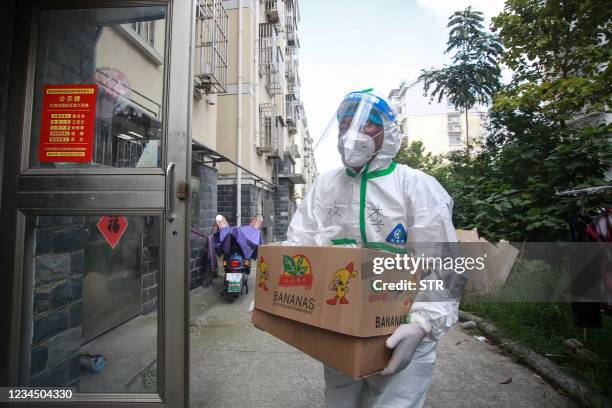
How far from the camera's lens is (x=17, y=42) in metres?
1.64

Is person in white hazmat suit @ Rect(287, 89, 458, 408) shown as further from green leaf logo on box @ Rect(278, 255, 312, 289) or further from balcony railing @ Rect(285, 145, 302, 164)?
balcony railing @ Rect(285, 145, 302, 164)

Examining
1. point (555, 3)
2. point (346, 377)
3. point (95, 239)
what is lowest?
point (346, 377)

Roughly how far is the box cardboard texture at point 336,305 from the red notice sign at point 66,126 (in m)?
1.18

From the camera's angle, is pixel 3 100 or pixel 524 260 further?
pixel 524 260

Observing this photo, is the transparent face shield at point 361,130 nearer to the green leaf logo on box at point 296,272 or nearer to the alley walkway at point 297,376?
the green leaf logo on box at point 296,272

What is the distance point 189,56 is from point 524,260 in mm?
4294

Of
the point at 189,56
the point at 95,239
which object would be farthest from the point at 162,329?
the point at 189,56

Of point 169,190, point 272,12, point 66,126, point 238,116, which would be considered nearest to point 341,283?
point 169,190

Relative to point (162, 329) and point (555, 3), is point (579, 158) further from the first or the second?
point (162, 329)

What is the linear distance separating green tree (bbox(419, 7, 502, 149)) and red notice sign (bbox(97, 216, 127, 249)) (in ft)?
19.5

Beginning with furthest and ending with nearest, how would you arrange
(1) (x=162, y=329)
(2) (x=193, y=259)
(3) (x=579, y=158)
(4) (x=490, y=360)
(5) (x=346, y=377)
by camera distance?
(2) (x=193, y=259) < (4) (x=490, y=360) < (3) (x=579, y=158) < (1) (x=162, y=329) < (5) (x=346, y=377)

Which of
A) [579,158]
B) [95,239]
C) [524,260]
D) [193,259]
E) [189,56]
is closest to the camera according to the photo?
[189,56]

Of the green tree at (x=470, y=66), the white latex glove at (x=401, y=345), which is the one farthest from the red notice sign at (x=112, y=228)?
the green tree at (x=470, y=66)

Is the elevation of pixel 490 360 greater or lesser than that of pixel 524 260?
lesser
